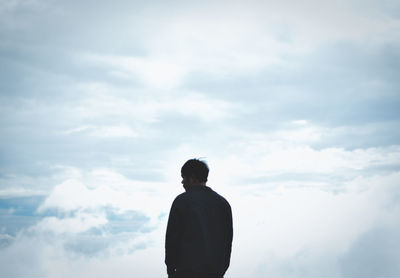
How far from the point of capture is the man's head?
288 inches

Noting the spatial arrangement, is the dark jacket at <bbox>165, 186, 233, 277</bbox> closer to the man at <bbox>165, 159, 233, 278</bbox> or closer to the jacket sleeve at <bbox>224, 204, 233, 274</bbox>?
the man at <bbox>165, 159, 233, 278</bbox>

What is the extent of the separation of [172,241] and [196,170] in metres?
1.02

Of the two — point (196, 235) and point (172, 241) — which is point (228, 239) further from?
point (172, 241)

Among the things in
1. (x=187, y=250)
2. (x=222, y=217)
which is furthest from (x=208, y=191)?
(x=187, y=250)

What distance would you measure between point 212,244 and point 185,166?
3.72 feet

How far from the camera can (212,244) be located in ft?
23.3

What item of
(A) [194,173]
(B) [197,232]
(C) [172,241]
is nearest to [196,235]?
(B) [197,232]

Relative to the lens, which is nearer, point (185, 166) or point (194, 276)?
point (194, 276)

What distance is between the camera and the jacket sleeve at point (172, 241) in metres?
7.04

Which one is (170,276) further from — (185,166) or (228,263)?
(185,166)

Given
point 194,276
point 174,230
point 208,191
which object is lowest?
point 194,276

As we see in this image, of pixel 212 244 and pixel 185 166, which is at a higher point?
pixel 185 166

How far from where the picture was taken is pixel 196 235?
699cm

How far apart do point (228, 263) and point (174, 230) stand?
95 cm
